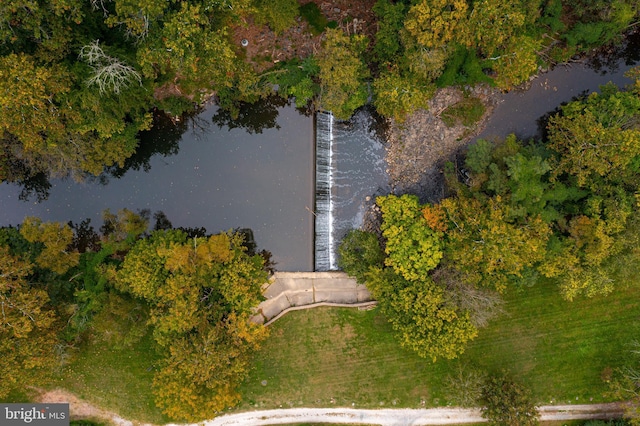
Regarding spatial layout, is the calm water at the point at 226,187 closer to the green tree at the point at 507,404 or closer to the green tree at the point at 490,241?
the green tree at the point at 490,241

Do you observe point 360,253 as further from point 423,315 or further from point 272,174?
point 272,174

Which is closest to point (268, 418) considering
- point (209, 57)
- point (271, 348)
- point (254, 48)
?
point (271, 348)

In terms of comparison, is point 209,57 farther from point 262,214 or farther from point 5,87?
point 262,214

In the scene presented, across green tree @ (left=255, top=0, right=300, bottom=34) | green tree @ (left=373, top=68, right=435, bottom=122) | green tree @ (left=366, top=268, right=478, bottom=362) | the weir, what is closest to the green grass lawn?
the weir

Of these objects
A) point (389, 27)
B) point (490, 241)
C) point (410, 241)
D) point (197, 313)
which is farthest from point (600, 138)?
point (197, 313)

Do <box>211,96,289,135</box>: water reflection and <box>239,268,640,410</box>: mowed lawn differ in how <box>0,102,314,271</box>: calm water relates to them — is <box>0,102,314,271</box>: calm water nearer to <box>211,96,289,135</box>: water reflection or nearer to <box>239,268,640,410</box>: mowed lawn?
<box>211,96,289,135</box>: water reflection

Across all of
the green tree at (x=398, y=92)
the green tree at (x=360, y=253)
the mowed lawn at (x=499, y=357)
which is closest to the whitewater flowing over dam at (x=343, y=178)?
the green tree at (x=360, y=253)
